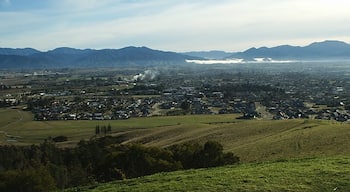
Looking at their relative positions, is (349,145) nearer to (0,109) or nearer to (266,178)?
(266,178)

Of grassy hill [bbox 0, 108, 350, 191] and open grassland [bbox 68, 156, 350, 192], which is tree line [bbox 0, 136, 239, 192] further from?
open grassland [bbox 68, 156, 350, 192]

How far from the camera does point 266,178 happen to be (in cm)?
1416

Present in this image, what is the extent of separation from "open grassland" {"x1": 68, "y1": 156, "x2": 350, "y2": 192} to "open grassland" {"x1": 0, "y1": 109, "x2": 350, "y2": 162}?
33.3 ft

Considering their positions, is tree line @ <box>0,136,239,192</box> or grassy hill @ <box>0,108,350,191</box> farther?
tree line @ <box>0,136,239,192</box>

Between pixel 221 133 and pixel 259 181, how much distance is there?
36.9 meters

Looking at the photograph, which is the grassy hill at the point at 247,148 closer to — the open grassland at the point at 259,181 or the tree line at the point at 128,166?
the open grassland at the point at 259,181

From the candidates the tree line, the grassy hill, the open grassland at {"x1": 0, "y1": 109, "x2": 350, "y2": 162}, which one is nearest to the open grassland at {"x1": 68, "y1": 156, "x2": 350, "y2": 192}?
the grassy hill

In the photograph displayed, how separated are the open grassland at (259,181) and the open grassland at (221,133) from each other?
→ 1014 cm

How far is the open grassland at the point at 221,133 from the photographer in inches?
1195

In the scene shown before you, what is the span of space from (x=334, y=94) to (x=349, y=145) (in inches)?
3607

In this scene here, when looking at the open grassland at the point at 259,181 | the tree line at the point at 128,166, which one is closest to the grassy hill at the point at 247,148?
the open grassland at the point at 259,181

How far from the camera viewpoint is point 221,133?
50594 mm

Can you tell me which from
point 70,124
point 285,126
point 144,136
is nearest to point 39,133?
point 70,124

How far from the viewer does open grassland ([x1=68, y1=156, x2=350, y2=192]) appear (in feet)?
43.2
